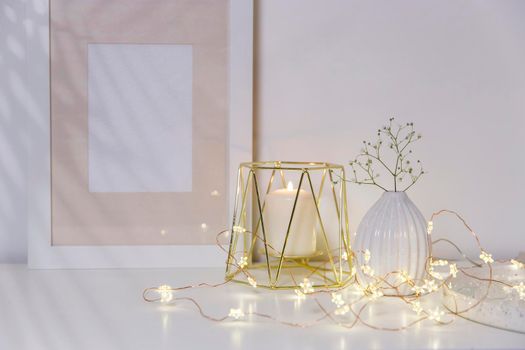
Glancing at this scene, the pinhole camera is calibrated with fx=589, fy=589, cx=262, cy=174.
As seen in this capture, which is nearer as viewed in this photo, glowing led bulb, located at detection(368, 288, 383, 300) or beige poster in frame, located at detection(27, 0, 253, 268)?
glowing led bulb, located at detection(368, 288, 383, 300)

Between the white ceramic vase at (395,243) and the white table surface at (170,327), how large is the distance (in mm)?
70

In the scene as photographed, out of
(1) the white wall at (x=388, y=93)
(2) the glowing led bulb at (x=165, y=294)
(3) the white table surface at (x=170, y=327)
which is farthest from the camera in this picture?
(1) the white wall at (x=388, y=93)

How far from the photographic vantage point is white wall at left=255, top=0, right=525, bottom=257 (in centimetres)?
104

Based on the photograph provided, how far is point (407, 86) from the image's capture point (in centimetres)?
105

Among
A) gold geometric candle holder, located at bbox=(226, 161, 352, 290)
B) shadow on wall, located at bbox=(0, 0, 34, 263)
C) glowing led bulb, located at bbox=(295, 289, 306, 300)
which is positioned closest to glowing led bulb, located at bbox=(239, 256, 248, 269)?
gold geometric candle holder, located at bbox=(226, 161, 352, 290)

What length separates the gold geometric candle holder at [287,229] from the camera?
908 mm

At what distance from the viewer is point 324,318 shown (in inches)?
29.3

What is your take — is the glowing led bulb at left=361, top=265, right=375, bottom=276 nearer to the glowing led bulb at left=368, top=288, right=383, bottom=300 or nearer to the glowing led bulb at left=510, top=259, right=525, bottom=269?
the glowing led bulb at left=368, top=288, right=383, bottom=300

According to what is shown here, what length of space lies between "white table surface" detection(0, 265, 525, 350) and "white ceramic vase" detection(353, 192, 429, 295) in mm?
70

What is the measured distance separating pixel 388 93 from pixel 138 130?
445 mm

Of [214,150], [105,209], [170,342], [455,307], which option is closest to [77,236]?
[105,209]

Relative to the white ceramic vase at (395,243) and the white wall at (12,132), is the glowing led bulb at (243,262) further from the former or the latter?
the white wall at (12,132)

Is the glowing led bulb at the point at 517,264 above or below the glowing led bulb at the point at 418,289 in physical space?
above

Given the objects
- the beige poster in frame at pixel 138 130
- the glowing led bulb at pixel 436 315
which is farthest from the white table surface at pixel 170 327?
the beige poster in frame at pixel 138 130
